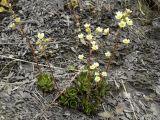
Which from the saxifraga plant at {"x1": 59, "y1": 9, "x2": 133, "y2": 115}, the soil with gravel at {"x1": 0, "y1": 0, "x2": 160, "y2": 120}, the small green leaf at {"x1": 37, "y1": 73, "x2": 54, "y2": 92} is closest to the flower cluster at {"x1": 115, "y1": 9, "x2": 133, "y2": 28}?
the saxifraga plant at {"x1": 59, "y1": 9, "x2": 133, "y2": 115}

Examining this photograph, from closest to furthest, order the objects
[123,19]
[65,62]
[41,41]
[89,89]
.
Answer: [123,19] → [89,89] → [41,41] → [65,62]

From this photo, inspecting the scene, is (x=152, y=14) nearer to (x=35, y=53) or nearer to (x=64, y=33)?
(x=64, y=33)

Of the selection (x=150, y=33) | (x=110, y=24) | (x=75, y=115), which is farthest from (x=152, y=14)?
(x=75, y=115)

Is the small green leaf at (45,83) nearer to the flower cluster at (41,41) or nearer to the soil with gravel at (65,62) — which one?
the soil with gravel at (65,62)

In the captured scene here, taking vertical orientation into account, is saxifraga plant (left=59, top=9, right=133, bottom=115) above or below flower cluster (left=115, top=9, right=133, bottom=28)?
below

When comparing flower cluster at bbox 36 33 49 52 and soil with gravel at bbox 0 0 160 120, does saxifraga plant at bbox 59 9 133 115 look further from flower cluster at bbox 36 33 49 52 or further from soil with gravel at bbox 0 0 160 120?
flower cluster at bbox 36 33 49 52

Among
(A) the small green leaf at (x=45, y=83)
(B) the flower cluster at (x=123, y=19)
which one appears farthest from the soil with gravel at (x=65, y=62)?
(B) the flower cluster at (x=123, y=19)

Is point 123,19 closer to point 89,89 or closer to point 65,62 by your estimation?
point 89,89

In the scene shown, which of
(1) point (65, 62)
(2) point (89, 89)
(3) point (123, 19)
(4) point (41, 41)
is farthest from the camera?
(1) point (65, 62)

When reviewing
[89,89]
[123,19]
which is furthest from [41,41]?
[123,19]
